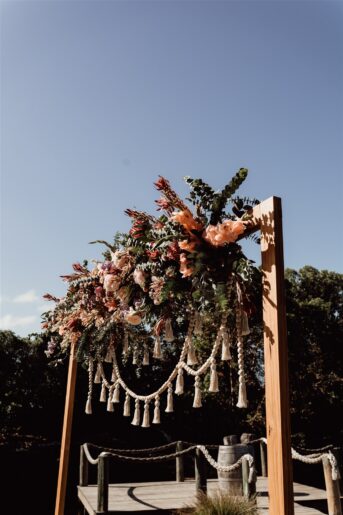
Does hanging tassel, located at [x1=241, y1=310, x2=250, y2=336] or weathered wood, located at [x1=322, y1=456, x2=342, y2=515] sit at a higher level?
hanging tassel, located at [x1=241, y1=310, x2=250, y2=336]

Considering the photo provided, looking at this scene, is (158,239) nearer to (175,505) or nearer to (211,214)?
(211,214)

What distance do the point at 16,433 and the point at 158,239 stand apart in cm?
1400

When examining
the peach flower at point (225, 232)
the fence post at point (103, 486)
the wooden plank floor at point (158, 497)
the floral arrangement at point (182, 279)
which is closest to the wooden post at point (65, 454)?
the wooden plank floor at point (158, 497)

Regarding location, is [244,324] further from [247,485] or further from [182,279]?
[247,485]

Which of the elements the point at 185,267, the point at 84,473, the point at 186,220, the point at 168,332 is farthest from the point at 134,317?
the point at 84,473

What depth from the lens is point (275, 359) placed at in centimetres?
294

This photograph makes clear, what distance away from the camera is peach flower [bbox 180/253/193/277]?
11.5ft

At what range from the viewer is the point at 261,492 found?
7.23m

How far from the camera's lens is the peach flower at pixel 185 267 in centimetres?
352

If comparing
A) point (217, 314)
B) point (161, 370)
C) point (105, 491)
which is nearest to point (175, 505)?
point (105, 491)

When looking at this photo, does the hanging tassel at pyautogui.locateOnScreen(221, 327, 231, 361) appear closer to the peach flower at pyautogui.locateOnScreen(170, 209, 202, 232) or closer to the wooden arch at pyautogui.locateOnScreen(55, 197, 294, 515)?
the wooden arch at pyautogui.locateOnScreen(55, 197, 294, 515)

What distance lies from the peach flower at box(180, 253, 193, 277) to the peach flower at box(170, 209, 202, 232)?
0.71 feet

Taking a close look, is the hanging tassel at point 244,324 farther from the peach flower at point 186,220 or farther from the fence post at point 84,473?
the fence post at point 84,473

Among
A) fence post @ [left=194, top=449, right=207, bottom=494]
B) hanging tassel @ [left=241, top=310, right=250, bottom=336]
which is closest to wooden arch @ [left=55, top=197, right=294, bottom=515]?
hanging tassel @ [left=241, top=310, right=250, bottom=336]
